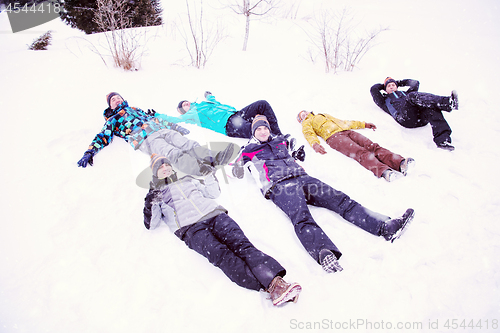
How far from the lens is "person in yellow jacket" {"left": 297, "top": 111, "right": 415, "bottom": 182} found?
267 centimetres

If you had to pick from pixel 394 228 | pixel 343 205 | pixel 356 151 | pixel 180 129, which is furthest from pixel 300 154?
pixel 180 129

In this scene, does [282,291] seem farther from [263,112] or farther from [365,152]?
[263,112]

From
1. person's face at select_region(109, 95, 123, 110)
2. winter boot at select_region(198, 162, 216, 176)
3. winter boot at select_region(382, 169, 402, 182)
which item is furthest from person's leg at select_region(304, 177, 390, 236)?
person's face at select_region(109, 95, 123, 110)

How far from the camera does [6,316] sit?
1.68 metres

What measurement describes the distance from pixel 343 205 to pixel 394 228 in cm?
45

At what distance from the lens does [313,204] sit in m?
2.41

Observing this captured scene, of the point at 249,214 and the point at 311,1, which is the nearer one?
the point at 249,214

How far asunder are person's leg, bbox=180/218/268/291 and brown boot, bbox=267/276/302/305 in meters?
0.06

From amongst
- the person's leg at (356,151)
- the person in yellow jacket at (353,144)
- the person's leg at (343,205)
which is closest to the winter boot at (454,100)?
the person in yellow jacket at (353,144)

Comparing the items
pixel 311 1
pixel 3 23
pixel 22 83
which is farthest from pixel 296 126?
pixel 3 23

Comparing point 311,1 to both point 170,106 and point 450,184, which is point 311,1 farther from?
point 450,184

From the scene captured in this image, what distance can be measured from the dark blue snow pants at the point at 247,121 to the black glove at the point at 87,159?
72.3 inches

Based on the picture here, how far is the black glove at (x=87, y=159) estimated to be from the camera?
2826mm

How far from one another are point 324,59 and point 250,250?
5.14 m
